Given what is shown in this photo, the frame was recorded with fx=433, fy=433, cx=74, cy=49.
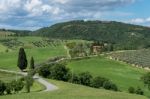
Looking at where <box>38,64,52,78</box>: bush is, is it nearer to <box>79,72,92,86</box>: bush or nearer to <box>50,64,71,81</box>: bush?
<box>50,64,71,81</box>: bush

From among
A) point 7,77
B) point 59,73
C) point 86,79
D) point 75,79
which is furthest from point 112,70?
point 7,77

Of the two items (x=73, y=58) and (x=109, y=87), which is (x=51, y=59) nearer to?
(x=73, y=58)

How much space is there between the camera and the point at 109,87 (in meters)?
115

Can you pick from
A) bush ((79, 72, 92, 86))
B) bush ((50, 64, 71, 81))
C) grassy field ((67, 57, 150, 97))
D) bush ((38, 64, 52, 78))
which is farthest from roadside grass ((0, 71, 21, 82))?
grassy field ((67, 57, 150, 97))

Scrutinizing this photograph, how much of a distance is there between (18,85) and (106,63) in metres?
100

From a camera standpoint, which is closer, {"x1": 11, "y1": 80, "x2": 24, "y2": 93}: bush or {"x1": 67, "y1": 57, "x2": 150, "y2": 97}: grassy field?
{"x1": 11, "y1": 80, "x2": 24, "y2": 93}: bush

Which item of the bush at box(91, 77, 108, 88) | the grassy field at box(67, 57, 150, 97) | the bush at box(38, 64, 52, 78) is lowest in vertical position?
the grassy field at box(67, 57, 150, 97)

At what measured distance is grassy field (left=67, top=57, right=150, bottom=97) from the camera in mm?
143375

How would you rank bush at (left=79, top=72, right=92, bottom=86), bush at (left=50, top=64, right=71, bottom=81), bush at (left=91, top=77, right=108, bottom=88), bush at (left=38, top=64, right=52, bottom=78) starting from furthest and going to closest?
bush at (left=38, top=64, right=52, bottom=78) → bush at (left=50, top=64, right=71, bottom=81) → bush at (left=79, top=72, right=92, bottom=86) → bush at (left=91, top=77, right=108, bottom=88)

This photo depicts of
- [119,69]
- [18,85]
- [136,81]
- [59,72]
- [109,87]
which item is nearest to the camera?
[18,85]

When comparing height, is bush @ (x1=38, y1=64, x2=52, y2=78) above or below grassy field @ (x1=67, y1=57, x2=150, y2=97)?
above

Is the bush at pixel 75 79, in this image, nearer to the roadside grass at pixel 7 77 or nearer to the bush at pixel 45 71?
the bush at pixel 45 71

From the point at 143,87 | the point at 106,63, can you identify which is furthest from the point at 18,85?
the point at 106,63

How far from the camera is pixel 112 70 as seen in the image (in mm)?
169625
